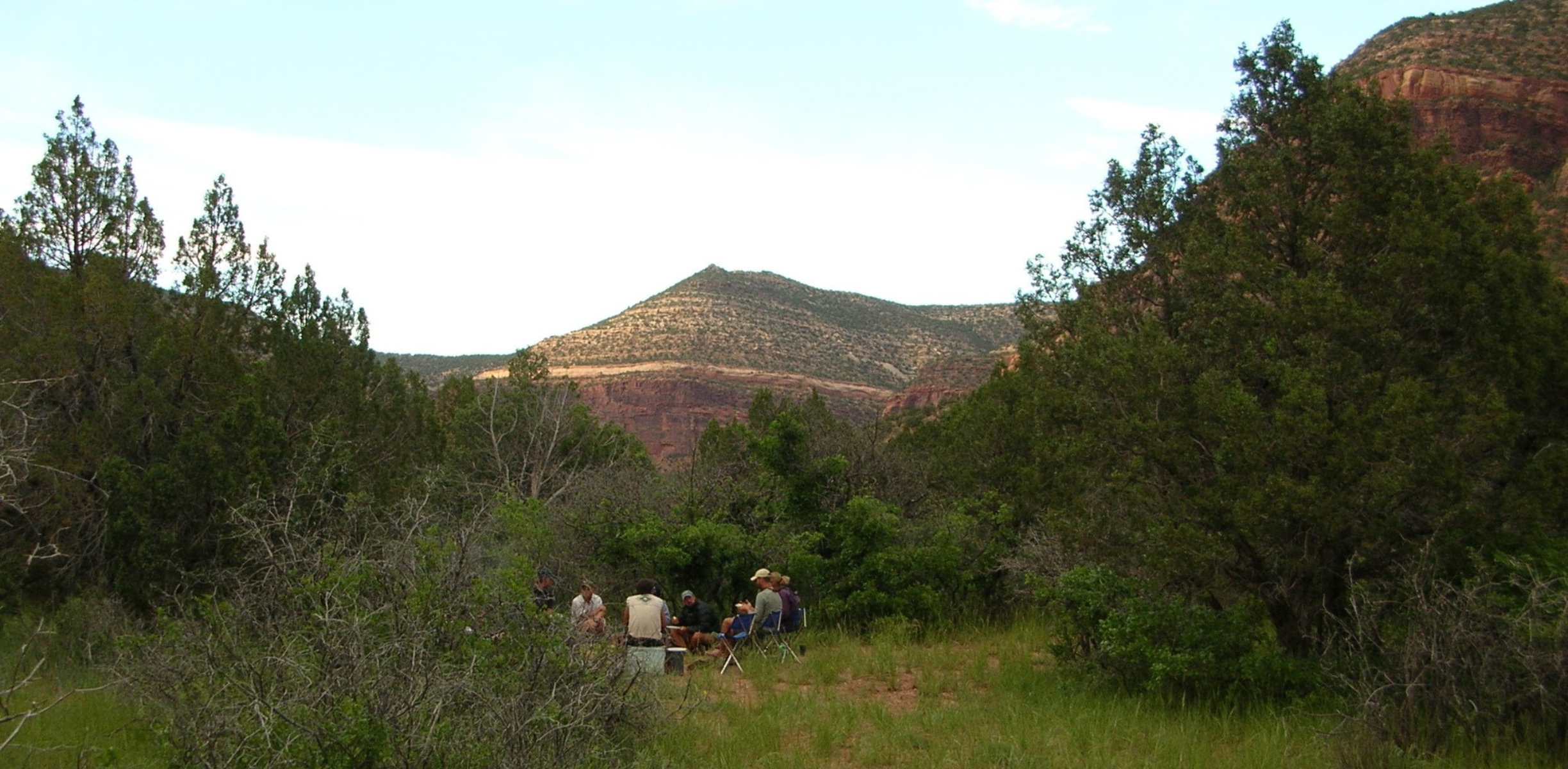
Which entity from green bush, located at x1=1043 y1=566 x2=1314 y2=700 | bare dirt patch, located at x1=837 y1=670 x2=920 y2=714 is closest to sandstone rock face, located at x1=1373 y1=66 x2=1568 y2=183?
green bush, located at x1=1043 y1=566 x2=1314 y2=700

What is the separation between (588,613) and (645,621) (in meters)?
1.62

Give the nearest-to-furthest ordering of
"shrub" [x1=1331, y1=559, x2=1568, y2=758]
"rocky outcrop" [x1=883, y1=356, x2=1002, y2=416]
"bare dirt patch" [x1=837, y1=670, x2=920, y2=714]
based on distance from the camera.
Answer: "shrub" [x1=1331, y1=559, x2=1568, y2=758] → "bare dirt patch" [x1=837, y1=670, x2=920, y2=714] → "rocky outcrop" [x1=883, y1=356, x2=1002, y2=416]

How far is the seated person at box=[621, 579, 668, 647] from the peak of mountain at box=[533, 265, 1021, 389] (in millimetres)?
53371

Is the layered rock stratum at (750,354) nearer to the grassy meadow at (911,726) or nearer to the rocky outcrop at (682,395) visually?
the rocky outcrop at (682,395)

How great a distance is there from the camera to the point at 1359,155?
1148cm

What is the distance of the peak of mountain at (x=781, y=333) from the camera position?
6994 centimetres

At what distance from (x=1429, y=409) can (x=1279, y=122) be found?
172 inches

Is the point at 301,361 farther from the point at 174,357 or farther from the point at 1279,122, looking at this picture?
the point at 1279,122

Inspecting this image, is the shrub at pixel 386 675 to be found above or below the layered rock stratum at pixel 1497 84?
below

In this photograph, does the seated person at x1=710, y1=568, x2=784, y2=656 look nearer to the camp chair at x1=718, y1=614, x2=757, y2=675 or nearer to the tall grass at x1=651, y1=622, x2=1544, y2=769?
the camp chair at x1=718, y1=614, x2=757, y2=675

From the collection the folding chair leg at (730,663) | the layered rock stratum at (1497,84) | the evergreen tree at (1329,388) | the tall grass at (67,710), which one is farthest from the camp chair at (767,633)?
the layered rock stratum at (1497,84)

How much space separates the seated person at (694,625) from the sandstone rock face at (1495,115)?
101 feet

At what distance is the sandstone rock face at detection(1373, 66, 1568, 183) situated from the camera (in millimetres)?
36438

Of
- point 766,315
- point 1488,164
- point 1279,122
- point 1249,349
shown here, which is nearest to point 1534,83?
point 1488,164
